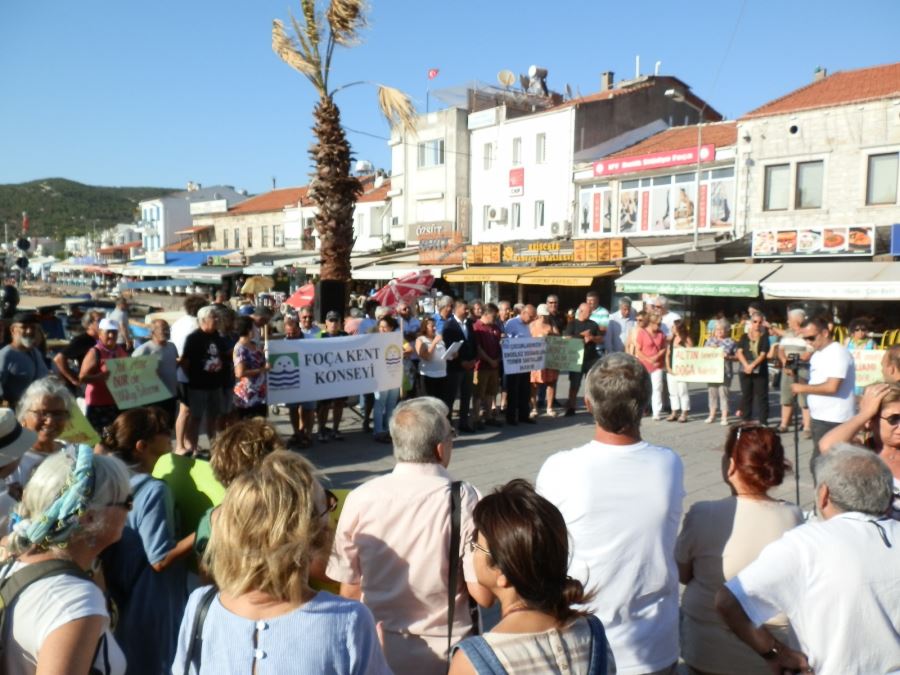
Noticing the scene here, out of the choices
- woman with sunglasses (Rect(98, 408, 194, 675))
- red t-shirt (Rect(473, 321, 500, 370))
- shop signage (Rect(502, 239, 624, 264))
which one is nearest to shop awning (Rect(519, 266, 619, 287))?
shop signage (Rect(502, 239, 624, 264))

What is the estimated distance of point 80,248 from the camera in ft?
383

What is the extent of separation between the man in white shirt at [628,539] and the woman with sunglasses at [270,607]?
101 cm

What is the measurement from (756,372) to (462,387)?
441cm

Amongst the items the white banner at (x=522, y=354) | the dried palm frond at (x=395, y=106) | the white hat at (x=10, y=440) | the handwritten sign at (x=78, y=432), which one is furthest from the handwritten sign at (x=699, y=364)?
the white hat at (x=10, y=440)

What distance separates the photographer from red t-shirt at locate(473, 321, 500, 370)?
10469mm

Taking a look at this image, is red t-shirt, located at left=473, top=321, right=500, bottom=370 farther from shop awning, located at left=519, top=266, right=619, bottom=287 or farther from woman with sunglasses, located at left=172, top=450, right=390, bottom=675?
shop awning, located at left=519, top=266, right=619, bottom=287

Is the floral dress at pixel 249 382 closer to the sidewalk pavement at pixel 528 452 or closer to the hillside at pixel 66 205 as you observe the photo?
the sidewalk pavement at pixel 528 452

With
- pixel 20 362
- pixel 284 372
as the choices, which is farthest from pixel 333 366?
pixel 20 362

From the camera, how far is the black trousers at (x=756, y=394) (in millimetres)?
10484

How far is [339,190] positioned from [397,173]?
27.3 meters

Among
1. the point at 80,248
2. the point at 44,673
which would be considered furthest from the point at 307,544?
the point at 80,248

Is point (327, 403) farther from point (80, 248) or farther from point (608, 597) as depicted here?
point (80, 248)

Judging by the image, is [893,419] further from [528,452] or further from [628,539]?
[528,452]

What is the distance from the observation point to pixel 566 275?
25562 millimetres
